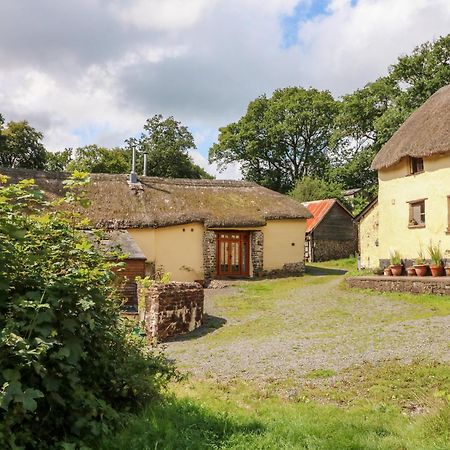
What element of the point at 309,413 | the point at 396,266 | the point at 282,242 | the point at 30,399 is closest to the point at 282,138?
the point at 282,242

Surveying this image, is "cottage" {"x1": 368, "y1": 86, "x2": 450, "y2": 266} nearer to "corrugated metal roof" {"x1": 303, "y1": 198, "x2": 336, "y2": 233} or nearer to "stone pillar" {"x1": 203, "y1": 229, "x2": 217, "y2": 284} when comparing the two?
"stone pillar" {"x1": 203, "y1": 229, "x2": 217, "y2": 284}

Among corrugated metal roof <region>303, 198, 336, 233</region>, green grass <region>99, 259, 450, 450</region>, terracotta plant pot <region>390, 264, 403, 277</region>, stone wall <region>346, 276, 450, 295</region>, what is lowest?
green grass <region>99, 259, 450, 450</region>

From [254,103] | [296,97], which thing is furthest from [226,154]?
[296,97]

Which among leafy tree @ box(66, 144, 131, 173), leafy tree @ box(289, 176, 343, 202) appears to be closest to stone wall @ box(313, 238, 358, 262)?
leafy tree @ box(289, 176, 343, 202)

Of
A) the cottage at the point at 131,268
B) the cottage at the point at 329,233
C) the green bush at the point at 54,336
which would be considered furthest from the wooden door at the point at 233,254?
the green bush at the point at 54,336

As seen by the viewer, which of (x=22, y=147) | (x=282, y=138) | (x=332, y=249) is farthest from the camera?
(x=282, y=138)

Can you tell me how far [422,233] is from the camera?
1984 centimetres

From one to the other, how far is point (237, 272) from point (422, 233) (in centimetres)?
883

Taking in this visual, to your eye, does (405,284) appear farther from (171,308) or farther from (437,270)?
(171,308)

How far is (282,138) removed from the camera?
53188mm

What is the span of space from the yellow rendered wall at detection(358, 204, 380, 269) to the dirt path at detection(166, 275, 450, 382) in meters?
7.72

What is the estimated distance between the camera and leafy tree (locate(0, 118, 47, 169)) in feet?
133

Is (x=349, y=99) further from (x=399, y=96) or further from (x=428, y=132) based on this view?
(x=428, y=132)

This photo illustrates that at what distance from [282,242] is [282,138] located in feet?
97.7
